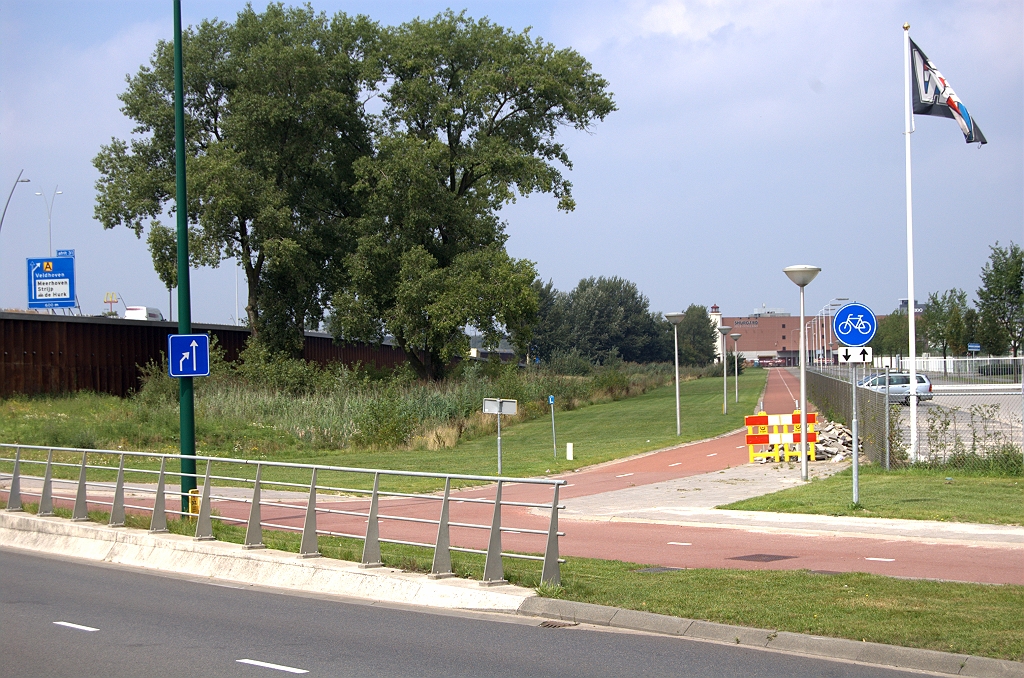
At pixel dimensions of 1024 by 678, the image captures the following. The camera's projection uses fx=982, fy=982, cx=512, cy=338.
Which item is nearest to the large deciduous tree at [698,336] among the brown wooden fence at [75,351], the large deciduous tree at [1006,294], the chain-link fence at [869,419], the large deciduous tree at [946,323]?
the large deciduous tree at [946,323]

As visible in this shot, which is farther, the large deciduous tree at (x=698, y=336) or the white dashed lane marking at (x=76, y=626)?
the large deciduous tree at (x=698, y=336)

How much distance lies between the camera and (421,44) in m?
47.0

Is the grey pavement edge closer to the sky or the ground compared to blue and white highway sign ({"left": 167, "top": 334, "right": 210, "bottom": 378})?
closer to the ground

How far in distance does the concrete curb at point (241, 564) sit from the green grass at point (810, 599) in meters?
0.53

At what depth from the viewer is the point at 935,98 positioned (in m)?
25.4

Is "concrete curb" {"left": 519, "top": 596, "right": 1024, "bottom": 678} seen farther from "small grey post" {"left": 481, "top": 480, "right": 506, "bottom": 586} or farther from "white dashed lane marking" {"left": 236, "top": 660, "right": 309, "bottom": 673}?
"white dashed lane marking" {"left": 236, "top": 660, "right": 309, "bottom": 673}

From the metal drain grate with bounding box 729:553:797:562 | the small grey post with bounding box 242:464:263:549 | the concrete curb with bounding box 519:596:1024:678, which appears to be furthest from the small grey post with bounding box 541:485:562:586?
the small grey post with bounding box 242:464:263:549

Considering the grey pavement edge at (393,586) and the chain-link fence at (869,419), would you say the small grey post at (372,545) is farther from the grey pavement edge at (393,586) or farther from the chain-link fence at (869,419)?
the chain-link fence at (869,419)

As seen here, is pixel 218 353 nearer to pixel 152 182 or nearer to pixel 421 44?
pixel 152 182

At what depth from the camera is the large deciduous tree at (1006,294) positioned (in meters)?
58.6

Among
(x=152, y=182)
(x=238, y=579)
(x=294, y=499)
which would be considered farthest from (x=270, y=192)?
(x=238, y=579)

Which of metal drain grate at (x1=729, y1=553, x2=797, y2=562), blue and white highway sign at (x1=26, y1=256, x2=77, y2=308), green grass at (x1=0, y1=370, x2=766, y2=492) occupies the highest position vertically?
blue and white highway sign at (x1=26, y1=256, x2=77, y2=308)

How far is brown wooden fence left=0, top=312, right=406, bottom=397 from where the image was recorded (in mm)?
37125

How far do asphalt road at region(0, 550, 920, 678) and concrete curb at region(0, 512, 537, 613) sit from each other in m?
0.37
